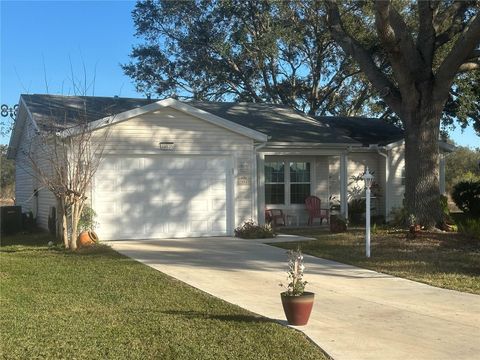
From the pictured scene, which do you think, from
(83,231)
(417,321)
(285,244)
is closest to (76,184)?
(83,231)

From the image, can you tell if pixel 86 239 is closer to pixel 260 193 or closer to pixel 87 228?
pixel 87 228

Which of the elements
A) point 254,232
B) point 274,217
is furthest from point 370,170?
point 254,232

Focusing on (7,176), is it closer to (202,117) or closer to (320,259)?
(202,117)

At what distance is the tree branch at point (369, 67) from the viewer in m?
16.3

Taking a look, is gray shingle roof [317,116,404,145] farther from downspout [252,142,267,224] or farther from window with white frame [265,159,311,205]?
downspout [252,142,267,224]

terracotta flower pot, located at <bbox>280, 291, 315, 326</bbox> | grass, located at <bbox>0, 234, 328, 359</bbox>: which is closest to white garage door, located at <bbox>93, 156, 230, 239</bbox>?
grass, located at <bbox>0, 234, 328, 359</bbox>

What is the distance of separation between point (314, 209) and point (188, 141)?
5842 millimetres

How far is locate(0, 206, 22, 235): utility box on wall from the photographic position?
18406 millimetres

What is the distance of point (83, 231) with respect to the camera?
14.2 m

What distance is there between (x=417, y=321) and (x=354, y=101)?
31.2 metres

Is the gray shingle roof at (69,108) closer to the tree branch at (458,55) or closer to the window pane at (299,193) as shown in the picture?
the window pane at (299,193)

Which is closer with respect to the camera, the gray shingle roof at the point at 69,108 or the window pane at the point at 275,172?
the gray shingle roof at the point at 69,108

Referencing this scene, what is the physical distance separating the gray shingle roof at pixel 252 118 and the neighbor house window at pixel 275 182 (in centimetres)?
130

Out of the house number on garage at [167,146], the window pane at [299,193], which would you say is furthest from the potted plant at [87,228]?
the window pane at [299,193]
